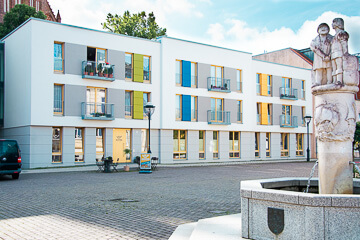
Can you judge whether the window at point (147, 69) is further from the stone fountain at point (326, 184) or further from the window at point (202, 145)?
the stone fountain at point (326, 184)

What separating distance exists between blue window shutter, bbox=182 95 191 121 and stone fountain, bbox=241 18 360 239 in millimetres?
23018

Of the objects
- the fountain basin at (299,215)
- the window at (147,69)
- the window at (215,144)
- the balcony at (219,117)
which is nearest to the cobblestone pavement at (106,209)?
the fountain basin at (299,215)

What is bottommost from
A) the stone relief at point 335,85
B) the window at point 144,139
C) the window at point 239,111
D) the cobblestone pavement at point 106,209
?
the cobblestone pavement at point 106,209

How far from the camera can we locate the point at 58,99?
25.5 meters

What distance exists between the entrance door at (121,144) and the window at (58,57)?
5873 millimetres

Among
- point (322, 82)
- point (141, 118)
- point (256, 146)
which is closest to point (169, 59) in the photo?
point (141, 118)

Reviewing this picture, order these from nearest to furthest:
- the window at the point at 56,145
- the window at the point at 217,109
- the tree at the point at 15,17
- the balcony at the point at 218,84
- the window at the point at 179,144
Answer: the window at the point at 56,145, the window at the point at 179,144, the balcony at the point at 218,84, the window at the point at 217,109, the tree at the point at 15,17

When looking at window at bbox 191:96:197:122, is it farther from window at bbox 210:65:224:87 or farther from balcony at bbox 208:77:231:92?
window at bbox 210:65:224:87

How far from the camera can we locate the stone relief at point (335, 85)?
21.2 feet

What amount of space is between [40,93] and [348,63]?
2156 cm

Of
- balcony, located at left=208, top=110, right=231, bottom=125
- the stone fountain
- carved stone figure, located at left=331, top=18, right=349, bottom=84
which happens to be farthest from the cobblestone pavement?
balcony, located at left=208, top=110, right=231, bottom=125

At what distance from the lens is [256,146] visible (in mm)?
36656

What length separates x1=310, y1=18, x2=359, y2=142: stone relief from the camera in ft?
21.2

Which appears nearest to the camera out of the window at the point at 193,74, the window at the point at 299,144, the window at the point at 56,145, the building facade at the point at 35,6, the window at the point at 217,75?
the window at the point at 56,145
